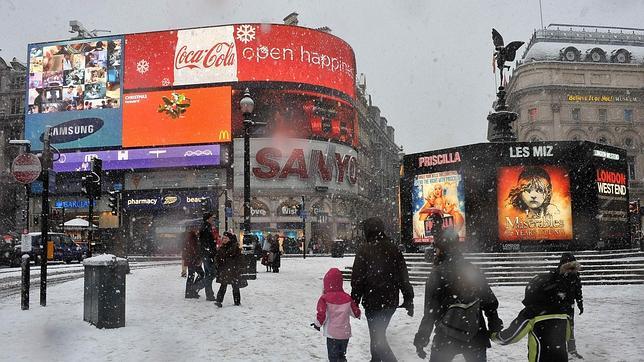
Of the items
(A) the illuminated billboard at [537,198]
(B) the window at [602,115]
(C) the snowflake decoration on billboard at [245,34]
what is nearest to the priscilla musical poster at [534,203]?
(A) the illuminated billboard at [537,198]

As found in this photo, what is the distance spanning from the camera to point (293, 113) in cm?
5212

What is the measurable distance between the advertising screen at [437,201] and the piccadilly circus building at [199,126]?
1148 inches

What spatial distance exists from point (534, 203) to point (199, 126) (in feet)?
124

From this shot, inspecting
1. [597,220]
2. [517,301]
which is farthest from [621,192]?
[517,301]

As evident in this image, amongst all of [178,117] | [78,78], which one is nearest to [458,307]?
[178,117]

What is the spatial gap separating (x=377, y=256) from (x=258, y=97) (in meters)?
47.1

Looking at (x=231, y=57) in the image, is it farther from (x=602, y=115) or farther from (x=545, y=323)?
(x=545, y=323)

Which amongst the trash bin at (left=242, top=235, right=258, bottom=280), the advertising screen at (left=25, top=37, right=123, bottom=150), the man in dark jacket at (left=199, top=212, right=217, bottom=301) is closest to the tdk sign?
the advertising screen at (left=25, top=37, right=123, bottom=150)

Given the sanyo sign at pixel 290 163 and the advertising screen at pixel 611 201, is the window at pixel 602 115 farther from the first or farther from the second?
the advertising screen at pixel 611 201

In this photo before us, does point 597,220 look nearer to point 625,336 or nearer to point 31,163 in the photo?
point 625,336

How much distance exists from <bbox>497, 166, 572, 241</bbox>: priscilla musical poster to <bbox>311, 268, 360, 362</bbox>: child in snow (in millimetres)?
15145

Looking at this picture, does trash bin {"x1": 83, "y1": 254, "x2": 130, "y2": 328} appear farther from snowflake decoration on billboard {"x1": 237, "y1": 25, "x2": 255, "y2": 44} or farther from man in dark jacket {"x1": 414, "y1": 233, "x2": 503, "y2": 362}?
snowflake decoration on billboard {"x1": 237, "y1": 25, "x2": 255, "y2": 44}

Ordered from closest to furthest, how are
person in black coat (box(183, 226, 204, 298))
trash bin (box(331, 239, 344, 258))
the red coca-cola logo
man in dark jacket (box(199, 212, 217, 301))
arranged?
1. man in dark jacket (box(199, 212, 217, 301))
2. person in black coat (box(183, 226, 204, 298))
3. trash bin (box(331, 239, 344, 258))
4. the red coca-cola logo

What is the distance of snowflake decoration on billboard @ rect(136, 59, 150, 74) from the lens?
5438 cm
